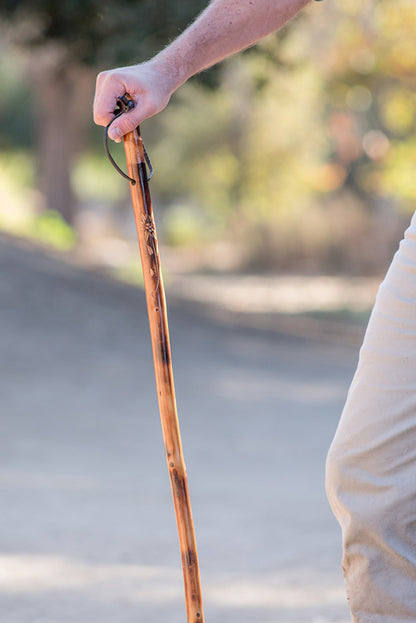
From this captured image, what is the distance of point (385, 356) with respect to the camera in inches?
78.4

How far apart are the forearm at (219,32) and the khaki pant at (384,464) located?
→ 59 centimetres

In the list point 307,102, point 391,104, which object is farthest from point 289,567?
point 307,102

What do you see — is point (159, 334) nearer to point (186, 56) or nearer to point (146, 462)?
point (186, 56)

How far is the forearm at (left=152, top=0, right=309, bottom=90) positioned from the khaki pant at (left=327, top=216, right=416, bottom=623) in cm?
59

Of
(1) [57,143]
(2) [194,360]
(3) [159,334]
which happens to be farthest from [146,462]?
(1) [57,143]

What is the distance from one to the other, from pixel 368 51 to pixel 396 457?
42.0 feet

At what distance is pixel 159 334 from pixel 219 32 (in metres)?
0.67

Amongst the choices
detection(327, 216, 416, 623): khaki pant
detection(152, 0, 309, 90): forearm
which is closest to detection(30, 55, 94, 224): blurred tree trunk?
detection(152, 0, 309, 90): forearm

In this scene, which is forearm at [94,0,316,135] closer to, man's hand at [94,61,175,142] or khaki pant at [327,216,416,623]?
man's hand at [94,61,175,142]

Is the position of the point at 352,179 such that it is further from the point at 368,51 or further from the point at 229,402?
the point at 229,402

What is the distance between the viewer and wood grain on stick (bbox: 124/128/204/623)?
6.98 feet

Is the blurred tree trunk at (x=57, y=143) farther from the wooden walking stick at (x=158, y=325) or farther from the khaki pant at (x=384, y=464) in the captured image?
the khaki pant at (x=384, y=464)

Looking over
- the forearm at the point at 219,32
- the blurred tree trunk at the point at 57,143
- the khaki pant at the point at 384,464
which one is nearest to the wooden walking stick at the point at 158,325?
the forearm at the point at 219,32

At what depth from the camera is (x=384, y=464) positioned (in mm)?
1979
